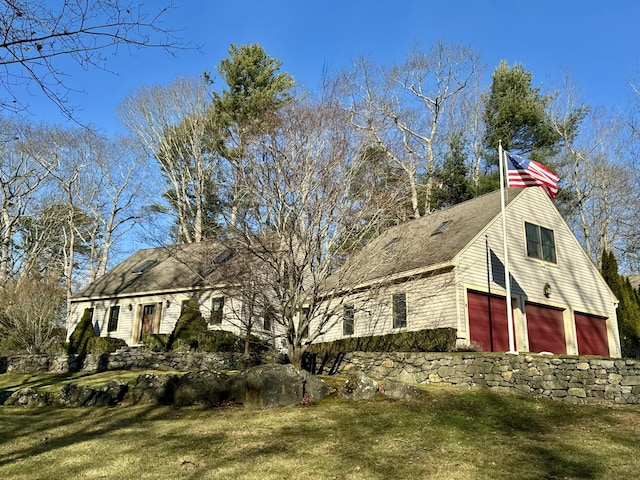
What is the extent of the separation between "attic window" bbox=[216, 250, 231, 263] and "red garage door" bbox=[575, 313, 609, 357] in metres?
13.9

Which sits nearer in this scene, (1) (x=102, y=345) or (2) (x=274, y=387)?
(2) (x=274, y=387)

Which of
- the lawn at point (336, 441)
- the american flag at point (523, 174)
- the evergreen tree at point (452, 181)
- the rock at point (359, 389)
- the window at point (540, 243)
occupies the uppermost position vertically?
the evergreen tree at point (452, 181)

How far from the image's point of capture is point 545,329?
1861cm

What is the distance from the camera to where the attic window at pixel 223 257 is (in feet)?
43.1

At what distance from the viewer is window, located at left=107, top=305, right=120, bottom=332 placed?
2634 centimetres

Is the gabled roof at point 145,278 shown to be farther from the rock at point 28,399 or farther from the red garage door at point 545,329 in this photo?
the red garage door at point 545,329

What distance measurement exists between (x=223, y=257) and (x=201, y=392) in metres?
4.23

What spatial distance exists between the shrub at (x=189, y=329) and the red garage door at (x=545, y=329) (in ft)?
38.9

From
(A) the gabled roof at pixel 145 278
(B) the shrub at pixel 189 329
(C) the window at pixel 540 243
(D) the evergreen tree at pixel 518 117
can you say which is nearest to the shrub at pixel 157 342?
(B) the shrub at pixel 189 329

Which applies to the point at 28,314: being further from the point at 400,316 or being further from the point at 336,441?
the point at 336,441

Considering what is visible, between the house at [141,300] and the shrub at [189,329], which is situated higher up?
the house at [141,300]

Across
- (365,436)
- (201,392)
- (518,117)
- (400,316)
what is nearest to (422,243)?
(400,316)

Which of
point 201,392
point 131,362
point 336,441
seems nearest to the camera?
point 336,441

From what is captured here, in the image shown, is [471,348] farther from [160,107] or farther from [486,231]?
[160,107]
